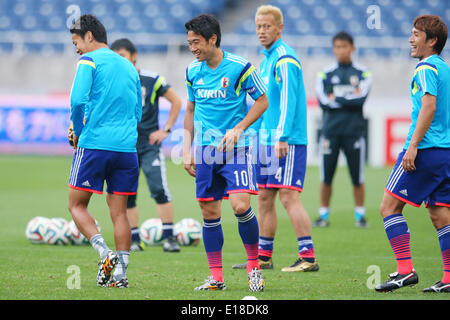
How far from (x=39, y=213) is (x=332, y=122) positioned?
4.77 meters

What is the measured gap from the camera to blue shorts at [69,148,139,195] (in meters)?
6.07

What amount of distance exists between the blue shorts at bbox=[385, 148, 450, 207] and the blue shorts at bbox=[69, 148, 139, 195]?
7.36 ft

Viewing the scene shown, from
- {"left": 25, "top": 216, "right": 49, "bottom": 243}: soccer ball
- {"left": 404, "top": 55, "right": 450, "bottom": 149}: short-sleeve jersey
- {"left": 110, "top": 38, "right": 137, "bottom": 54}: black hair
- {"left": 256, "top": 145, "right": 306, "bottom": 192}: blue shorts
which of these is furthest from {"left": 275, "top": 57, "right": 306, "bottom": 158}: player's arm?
{"left": 25, "top": 216, "right": 49, "bottom": 243}: soccer ball

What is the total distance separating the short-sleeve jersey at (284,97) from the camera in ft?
23.7

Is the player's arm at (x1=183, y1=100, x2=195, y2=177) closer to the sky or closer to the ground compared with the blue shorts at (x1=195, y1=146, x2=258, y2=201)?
closer to the sky

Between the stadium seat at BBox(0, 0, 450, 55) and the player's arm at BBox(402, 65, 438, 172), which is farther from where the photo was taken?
the stadium seat at BBox(0, 0, 450, 55)

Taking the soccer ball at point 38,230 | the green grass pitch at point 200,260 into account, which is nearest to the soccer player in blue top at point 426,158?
the green grass pitch at point 200,260

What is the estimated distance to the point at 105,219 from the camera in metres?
11.1

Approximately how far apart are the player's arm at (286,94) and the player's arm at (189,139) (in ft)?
3.70

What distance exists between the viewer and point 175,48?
22266 millimetres

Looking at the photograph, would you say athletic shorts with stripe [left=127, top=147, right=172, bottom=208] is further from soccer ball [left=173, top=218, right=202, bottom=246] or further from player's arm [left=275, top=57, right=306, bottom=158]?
player's arm [left=275, top=57, right=306, bottom=158]

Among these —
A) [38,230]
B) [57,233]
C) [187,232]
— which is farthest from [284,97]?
[38,230]

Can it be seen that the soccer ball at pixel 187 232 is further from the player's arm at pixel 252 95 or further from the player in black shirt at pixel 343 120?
the player's arm at pixel 252 95

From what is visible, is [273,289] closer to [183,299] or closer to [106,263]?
[183,299]
